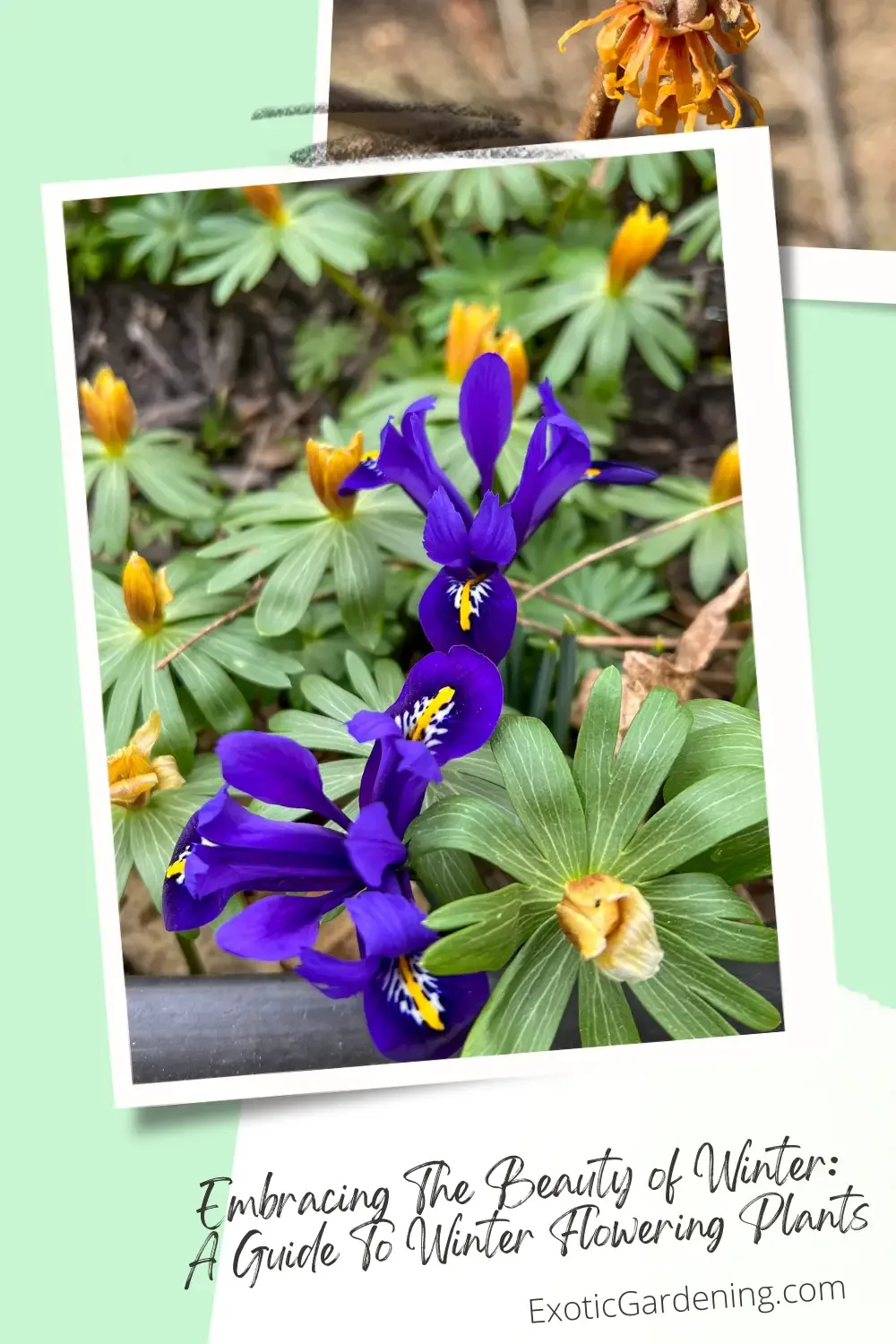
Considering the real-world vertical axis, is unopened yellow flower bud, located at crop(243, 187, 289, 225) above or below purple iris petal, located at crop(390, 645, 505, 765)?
above

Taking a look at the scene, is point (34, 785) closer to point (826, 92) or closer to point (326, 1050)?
point (326, 1050)

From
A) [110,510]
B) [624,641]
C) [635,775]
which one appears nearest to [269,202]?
[110,510]

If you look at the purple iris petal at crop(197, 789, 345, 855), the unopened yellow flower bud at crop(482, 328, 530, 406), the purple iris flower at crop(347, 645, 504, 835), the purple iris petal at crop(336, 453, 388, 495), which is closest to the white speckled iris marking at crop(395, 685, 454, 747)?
the purple iris flower at crop(347, 645, 504, 835)

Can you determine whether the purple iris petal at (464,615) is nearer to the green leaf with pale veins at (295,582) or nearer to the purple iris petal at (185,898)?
the green leaf with pale veins at (295,582)

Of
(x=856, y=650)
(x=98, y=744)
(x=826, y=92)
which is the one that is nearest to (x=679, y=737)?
(x=856, y=650)

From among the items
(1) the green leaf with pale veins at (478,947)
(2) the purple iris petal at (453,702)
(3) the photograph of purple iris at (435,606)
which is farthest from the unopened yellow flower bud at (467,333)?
(1) the green leaf with pale veins at (478,947)

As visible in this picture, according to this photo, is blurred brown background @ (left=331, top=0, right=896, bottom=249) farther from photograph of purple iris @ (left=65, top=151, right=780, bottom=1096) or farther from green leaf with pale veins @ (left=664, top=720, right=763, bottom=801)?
green leaf with pale veins @ (left=664, top=720, right=763, bottom=801)
